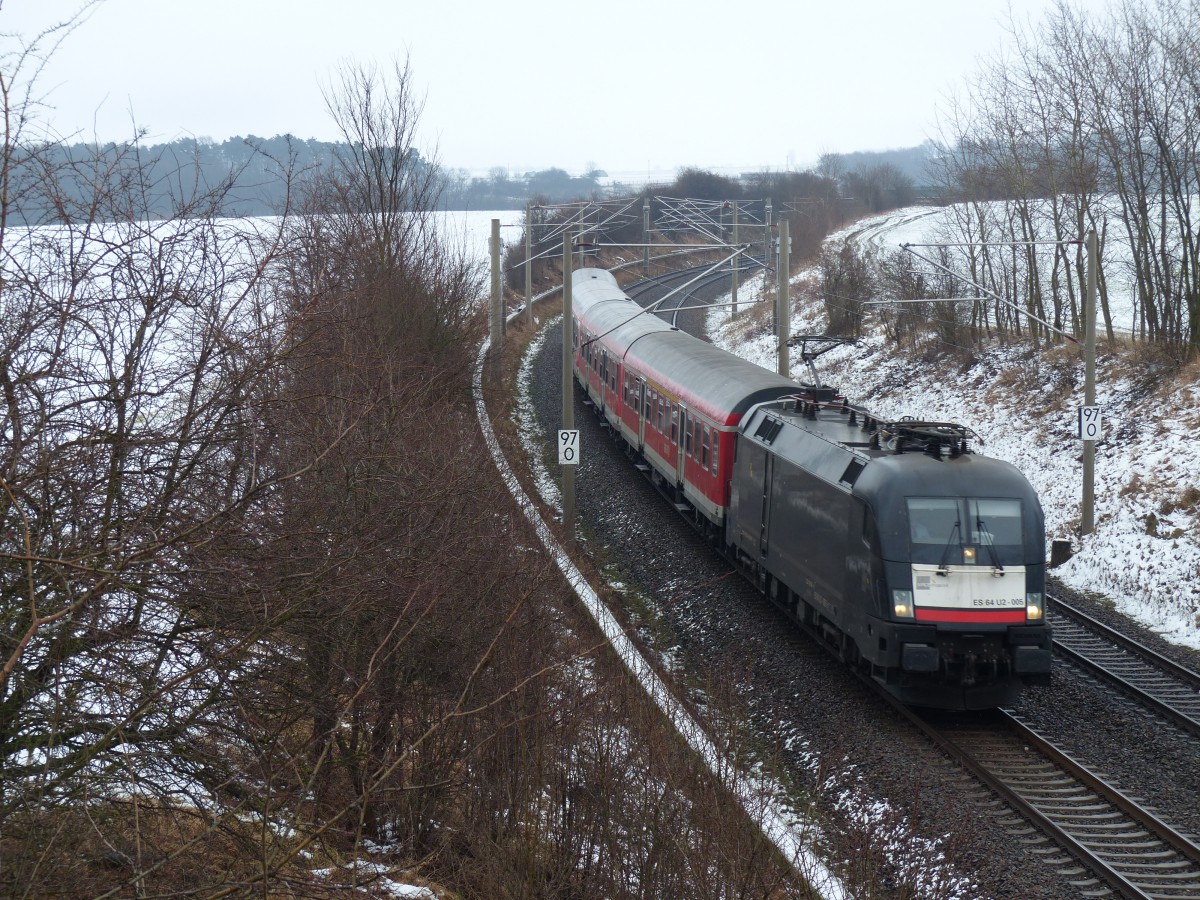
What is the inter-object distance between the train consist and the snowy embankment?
16.5 ft

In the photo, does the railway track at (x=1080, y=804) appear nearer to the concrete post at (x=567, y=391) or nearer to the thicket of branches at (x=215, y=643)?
the thicket of branches at (x=215, y=643)

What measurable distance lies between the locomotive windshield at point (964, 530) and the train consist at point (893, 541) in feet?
0.04

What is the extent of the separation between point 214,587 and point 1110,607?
14.8 meters

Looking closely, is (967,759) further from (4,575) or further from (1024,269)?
(1024,269)

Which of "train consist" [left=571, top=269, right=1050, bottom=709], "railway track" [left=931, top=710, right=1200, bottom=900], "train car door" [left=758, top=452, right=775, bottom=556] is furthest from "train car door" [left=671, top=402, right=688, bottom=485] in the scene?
"railway track" [left=931, top=710, right=1200, bottom=900]

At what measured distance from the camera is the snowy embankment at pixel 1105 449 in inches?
666

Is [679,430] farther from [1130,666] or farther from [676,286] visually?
[676,286]

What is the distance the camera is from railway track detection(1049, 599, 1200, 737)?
40.9 feet

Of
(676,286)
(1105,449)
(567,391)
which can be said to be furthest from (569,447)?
(676,286)

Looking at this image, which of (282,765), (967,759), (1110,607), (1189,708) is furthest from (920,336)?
(282,765)

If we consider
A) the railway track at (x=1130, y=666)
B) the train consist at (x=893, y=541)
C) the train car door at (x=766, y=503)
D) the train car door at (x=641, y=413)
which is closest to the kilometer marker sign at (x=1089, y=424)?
the railway track at (x=1130, y=666)

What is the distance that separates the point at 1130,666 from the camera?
14.0 metres

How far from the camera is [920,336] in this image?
3453 centimetres

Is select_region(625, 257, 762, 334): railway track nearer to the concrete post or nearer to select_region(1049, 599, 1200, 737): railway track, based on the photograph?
the concrete post
